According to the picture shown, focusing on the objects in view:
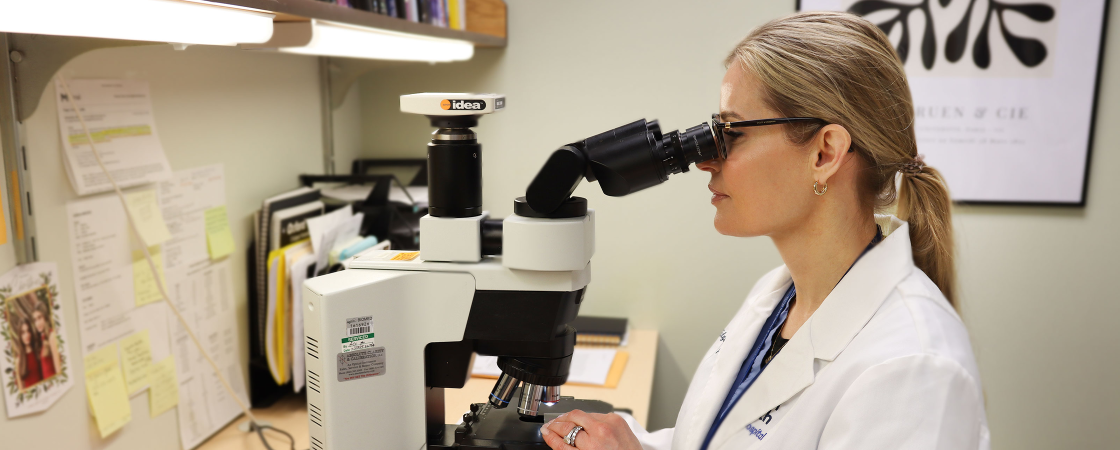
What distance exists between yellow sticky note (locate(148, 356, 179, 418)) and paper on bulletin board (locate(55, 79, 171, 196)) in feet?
1.14

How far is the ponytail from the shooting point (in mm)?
1078

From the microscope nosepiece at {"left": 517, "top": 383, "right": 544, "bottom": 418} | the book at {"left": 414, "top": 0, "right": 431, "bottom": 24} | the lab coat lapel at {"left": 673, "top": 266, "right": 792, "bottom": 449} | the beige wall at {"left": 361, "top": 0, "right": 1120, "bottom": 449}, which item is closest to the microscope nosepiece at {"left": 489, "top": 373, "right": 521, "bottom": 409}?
the microscope nosepiece at {"left": 517, "top": 383, "right": 544, "bottom": 418}

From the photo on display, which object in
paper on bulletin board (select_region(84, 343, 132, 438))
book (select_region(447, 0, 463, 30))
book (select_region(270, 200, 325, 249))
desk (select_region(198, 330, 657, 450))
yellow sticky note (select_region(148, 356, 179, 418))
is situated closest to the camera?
desk (select_region(198, 330, 657, 450))

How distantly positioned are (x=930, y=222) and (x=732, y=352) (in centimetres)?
36

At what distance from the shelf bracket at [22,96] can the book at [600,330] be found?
4.39ft

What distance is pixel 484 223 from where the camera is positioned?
3.02ft

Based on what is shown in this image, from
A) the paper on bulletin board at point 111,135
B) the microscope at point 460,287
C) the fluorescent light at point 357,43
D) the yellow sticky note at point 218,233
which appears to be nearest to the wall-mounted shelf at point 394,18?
the fluorescent light at point 357,43

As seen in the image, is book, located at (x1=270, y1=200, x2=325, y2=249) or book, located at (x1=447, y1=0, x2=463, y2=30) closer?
book, located at (x1=270, y1=200, x2=325, y2=249)

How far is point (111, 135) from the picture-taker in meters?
1.20

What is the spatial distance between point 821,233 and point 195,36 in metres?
0.90

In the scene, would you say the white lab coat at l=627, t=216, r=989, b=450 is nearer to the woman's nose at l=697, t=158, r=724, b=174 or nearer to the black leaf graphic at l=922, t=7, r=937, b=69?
the woman's nose at l=697, t=158, r=724, b=174

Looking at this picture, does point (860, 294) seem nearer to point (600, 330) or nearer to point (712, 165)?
point (712, 165)

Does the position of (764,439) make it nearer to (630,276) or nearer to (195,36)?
(195,36)

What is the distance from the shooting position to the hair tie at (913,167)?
104cm
